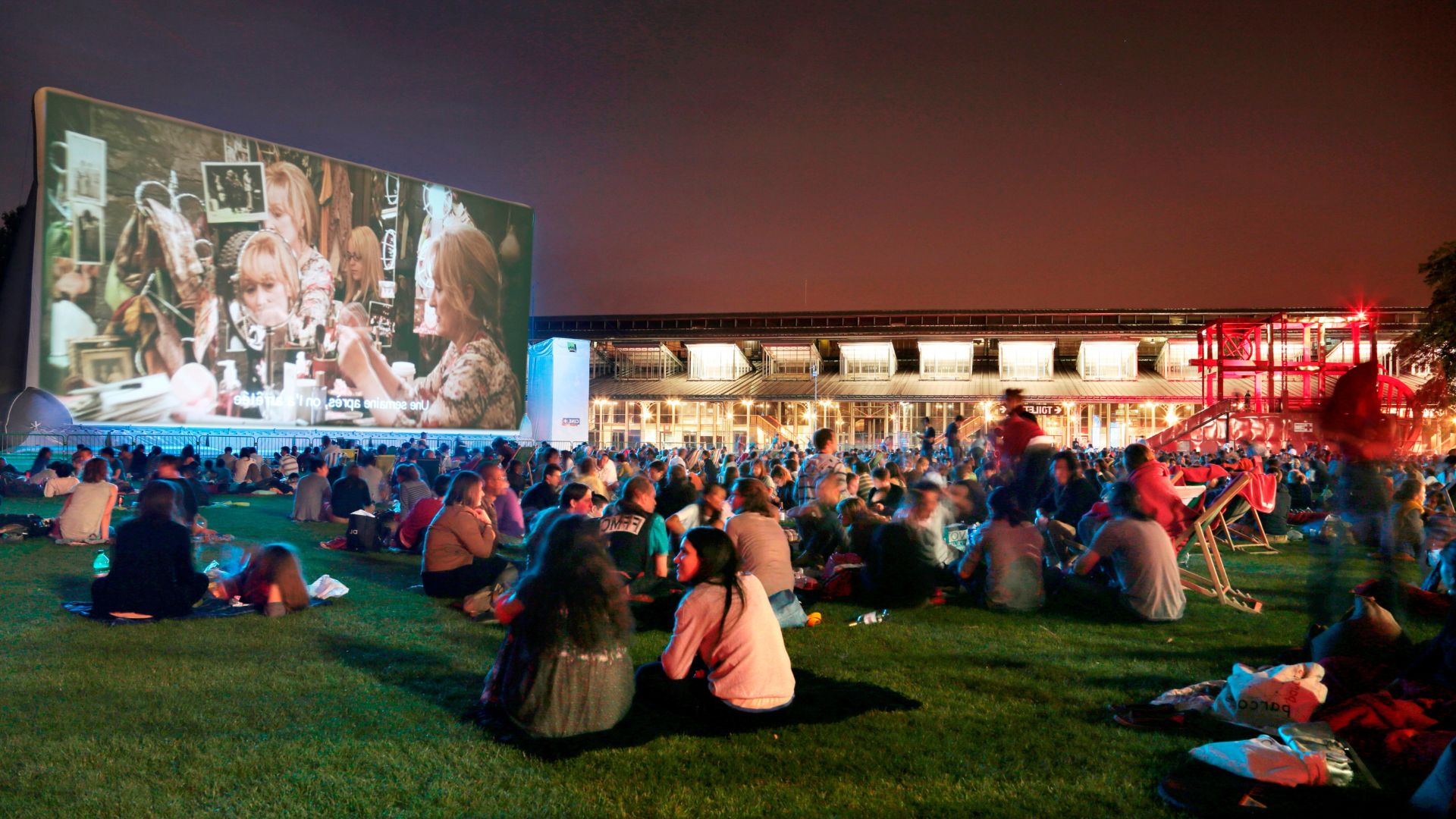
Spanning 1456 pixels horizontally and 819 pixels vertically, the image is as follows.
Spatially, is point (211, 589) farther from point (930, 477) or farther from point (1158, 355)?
point (1158, 355)

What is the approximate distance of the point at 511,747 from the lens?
4691 mm

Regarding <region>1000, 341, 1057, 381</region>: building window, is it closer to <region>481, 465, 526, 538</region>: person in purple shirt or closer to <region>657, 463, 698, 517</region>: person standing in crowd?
<region>657, 463, 698, 517</region>: person standing in crowd

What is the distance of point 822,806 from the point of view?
13.3 feet

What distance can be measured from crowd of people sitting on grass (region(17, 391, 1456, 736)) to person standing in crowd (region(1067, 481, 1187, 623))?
15 mm

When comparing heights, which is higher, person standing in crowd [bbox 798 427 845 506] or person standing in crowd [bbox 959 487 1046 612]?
person standing in crowd [bbox 798 427 845 506]

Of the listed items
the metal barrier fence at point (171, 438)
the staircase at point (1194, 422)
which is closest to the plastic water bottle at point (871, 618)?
the metal barrier fence at point (171, 438)

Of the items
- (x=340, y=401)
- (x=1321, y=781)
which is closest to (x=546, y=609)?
(x=1321, y=781)

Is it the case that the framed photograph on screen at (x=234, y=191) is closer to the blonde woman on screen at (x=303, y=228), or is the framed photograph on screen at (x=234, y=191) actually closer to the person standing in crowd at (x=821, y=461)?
the blonde woman on screen at (x=303, y=228)

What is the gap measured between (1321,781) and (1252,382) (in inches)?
1856

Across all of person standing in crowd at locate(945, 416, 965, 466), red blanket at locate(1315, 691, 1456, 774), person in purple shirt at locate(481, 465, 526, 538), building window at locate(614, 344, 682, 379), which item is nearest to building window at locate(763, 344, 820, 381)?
building window at locate(614, 344, 682, 379)

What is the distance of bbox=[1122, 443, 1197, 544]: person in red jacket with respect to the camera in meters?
9.04

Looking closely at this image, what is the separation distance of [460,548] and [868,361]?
4257 centimetres

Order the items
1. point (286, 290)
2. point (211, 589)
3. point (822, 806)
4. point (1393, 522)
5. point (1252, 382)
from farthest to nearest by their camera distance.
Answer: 1. point (1252, 382)
2. point (286, 290)
3. point (211, 589)
4. point (1393, 522)
5. point (822, 806)

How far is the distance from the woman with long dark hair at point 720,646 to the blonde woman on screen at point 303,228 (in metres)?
25.8
